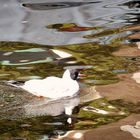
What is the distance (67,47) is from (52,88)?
9.35ft

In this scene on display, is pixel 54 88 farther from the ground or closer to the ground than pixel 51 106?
farther from the ground

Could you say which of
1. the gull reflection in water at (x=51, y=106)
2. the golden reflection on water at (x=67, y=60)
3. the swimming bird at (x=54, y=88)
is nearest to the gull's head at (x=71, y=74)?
the swimming bird at (x=54, y=88)

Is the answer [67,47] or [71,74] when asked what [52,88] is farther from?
[67,47]

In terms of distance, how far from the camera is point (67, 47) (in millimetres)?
10188

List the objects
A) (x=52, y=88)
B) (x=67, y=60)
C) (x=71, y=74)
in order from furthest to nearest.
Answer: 1. (x=67, y=60)
2. (x=71, y=74)
3. (x=52, y=88)

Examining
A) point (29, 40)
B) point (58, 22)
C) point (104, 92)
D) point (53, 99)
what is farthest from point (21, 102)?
point (58, 22)

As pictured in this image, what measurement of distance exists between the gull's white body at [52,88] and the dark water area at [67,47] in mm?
364

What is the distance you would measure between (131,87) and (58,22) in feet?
15.7

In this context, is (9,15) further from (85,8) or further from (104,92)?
(104,92)

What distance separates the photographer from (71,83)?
25.1 ft

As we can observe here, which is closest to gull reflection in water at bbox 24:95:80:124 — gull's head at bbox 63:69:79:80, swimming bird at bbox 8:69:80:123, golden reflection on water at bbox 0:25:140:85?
swimming bird at bbox 8:69:80:123

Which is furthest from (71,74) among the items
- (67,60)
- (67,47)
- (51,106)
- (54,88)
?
(67,47)

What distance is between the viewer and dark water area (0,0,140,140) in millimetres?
6746

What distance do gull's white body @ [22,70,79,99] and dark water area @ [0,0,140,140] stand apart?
1.19 ft
